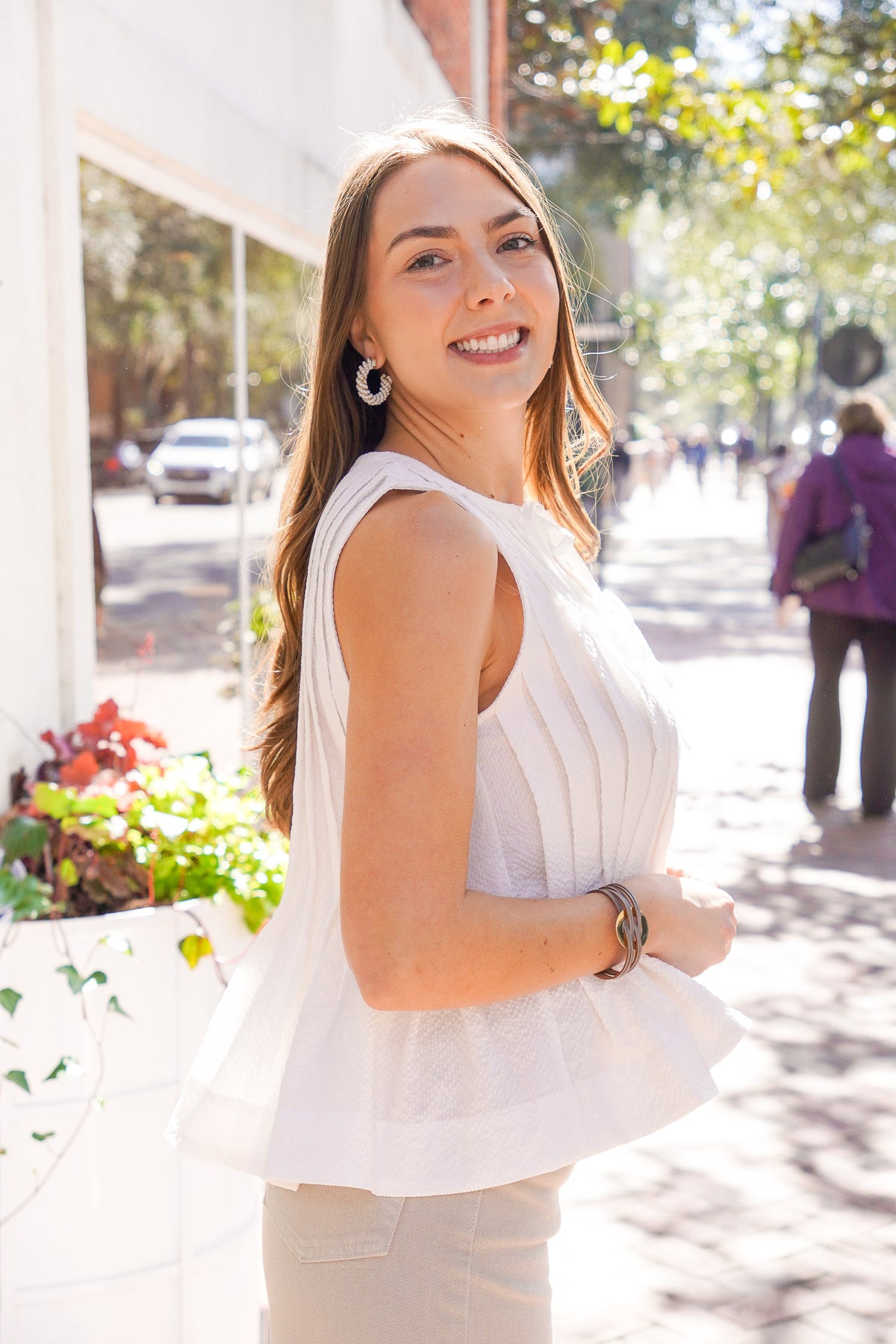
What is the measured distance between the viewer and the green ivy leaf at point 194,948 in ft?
8.94

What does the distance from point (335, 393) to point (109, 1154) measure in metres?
1.61

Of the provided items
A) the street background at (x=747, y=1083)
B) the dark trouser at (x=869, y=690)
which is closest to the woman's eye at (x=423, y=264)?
the street background at (x=747, y=1083)

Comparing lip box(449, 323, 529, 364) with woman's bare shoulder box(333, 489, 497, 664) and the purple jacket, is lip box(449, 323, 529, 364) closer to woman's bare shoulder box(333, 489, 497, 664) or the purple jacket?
woman's bare shoulder box(333, 489, 497, 664)

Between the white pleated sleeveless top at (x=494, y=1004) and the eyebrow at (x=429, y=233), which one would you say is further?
the eyebrow at (x=429, y=233)

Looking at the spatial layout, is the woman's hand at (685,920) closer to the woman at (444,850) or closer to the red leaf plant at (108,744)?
the woman at (444,850)

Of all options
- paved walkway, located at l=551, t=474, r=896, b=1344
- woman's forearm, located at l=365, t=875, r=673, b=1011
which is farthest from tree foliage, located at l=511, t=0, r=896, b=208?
woman's forearm, located at l=365, t=875, r=673, b=1011

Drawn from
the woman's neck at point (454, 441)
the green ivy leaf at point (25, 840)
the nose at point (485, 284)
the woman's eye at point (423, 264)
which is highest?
the woman's eye at point (423, 264)

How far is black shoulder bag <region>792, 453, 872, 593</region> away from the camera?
7.48m

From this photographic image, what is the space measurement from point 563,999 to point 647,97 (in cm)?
862

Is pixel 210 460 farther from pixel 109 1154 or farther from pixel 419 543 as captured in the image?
pixel 419 543

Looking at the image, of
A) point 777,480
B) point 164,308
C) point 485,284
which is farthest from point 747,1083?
point 777,480

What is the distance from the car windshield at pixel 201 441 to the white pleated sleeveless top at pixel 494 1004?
10.9ft

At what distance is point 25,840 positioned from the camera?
2.84 m

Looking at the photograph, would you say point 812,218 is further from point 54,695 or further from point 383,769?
point 383,769
